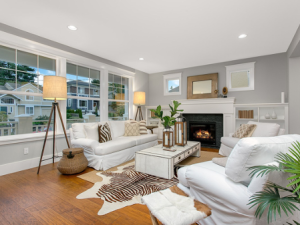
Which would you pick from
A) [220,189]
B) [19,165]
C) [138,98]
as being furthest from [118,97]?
[220,189]

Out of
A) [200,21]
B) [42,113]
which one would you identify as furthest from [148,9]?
[42,113]

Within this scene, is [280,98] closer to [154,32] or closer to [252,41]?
[252,41]

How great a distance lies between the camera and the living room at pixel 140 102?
141cm

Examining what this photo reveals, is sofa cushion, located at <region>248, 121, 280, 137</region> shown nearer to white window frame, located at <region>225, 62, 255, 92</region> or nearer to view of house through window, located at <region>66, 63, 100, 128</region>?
white window frame, located at <region>225, 62, 255, 92</region>

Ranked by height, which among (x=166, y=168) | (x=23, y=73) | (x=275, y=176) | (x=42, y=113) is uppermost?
(x=23, y=73)

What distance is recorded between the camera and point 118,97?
5.31m

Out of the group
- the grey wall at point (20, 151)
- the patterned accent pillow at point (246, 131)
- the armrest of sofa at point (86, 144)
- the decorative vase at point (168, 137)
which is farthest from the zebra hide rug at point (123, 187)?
the patterned accent pillow at point (246, 131)

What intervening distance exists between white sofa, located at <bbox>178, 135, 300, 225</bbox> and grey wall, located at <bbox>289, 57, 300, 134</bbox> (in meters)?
3.22

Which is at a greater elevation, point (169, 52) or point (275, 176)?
point (169, 52)

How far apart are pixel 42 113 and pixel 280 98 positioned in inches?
223

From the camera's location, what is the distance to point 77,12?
248 centimetres

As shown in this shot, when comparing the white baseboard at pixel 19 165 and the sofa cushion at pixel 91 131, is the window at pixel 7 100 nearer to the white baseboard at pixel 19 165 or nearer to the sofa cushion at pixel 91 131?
the white baseboard at pixel 19 165

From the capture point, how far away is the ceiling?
2.33 meters

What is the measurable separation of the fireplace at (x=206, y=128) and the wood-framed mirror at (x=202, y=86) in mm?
615
